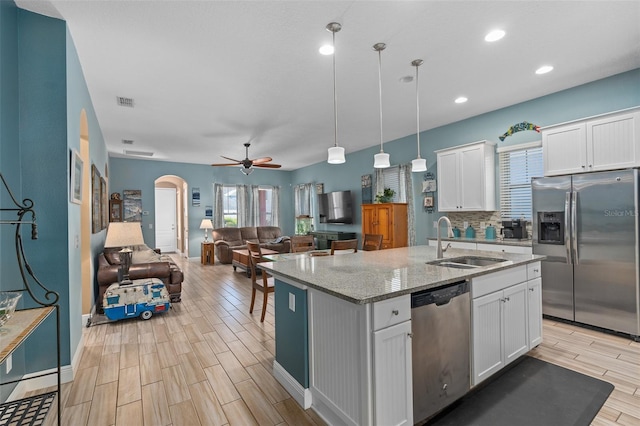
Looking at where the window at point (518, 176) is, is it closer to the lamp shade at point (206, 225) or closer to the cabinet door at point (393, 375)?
the cabinet door at point (393, 375)

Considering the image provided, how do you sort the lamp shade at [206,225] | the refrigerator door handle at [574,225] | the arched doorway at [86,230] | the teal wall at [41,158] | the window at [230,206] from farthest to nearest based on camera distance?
the window at [230,206] < the lamp shade at [206,225] < the arched doorway at [86,230] < the refrigerator door handle at [574,225] < the teal wall at [41,158]

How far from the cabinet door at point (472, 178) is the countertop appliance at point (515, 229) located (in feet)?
1.48

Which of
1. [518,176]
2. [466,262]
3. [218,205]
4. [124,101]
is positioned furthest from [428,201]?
[218,205]

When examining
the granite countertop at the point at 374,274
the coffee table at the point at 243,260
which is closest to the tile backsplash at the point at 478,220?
the granite countertop at the point at 374,274

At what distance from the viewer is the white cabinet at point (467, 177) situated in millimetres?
4723

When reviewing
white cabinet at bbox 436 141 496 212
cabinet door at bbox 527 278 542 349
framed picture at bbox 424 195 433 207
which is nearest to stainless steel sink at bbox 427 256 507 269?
cabinet door at bbox 527 278 542 349

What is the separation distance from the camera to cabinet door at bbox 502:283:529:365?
248 cm

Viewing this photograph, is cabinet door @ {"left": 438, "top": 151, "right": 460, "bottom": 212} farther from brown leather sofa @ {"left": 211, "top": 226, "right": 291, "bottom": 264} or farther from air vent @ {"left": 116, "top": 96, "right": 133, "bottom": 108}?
air vent @ {"left": 116, "top": 96, "right": 133, "bottom": 108}

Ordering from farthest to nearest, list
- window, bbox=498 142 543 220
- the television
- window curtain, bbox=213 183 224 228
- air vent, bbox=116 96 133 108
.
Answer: window curtain, bbox=213 183 224 228 → the television → window, bbox=498 142 543 220 → air vent, bbox=116 96 133 108

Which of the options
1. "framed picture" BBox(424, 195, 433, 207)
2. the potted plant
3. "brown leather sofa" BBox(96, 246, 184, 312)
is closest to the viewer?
"brown leather sofa" BBox(96, 246, 184, 312)

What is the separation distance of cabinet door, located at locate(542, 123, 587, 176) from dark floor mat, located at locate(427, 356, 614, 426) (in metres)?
2.36

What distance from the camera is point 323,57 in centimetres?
314

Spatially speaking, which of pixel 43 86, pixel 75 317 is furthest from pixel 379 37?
pixel 75 317

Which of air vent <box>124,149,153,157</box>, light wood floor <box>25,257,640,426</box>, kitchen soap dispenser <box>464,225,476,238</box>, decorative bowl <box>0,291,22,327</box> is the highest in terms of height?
air vent <box>124,149,153,157</box>
